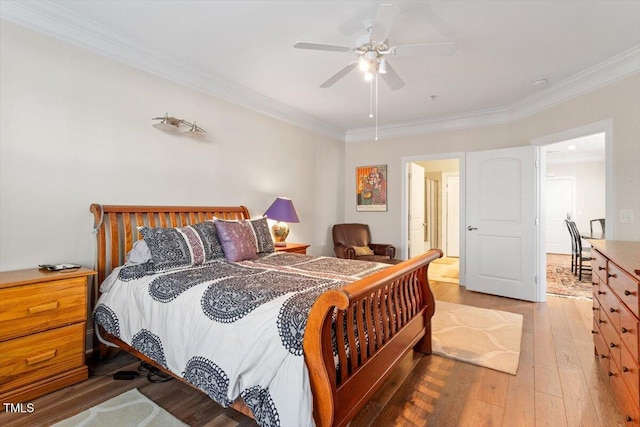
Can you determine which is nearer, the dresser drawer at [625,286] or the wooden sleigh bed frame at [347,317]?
the wooden sleigh bed frame at [347,317]

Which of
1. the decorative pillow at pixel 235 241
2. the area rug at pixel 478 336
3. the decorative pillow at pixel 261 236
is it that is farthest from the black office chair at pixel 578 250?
the decorative pillow at pixel 235 241

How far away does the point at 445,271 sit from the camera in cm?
577

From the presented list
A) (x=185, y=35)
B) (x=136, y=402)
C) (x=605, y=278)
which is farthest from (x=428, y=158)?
(x=136, y=402)

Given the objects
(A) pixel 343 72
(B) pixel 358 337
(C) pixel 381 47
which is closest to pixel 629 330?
(B) pixel 358 337

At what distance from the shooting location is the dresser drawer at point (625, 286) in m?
1.47

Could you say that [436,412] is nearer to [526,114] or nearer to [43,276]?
[43,276]

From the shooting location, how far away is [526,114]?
4121 mm

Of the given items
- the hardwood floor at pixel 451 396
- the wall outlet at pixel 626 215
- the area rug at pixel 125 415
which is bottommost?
the hardwood floor at pixel 451 396

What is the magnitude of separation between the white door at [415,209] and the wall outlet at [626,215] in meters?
2.78

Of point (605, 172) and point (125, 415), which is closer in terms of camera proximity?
point (125, 415)

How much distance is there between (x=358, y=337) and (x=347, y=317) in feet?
0.54

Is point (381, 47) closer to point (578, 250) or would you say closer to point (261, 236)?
point (261, 236)

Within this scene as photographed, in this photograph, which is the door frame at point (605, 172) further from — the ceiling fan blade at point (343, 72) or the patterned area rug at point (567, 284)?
the ceiling fan blade at point (343, 72)

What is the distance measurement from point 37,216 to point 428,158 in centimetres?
481
